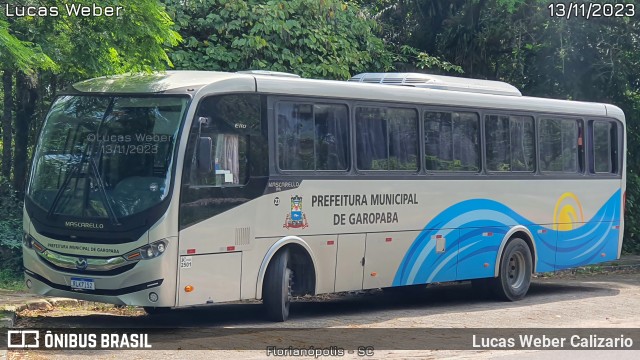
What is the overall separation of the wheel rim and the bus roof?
2530 millimetres

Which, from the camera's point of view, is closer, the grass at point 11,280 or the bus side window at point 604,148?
the grass at point 11,280

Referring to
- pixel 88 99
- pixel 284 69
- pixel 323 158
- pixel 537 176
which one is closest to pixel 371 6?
pixel 284 69

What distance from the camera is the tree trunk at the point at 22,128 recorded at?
792 inches

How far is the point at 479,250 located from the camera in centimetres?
1633

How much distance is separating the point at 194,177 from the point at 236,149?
842 mm

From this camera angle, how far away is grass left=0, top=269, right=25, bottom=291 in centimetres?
1599

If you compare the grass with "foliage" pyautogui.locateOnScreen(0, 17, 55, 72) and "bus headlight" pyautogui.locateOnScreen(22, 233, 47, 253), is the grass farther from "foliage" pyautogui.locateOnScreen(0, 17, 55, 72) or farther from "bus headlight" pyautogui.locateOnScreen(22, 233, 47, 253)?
"foliage" pyautogui.locateOnScreen(0, 17, 55, 72)

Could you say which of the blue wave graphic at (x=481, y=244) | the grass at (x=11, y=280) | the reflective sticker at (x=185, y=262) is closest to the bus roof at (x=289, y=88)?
the blue wave graphic at (x=481, y=244)

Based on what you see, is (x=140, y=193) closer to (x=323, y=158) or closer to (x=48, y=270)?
(x=48, y=270)

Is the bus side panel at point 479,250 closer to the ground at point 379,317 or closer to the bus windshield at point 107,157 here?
the ground at point 379,317

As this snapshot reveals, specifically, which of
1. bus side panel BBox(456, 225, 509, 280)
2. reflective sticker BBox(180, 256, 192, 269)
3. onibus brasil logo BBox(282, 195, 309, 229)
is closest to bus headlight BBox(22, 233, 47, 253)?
reflective sticker BBox(180, 256, 192, 269)

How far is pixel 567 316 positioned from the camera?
14.9 meters

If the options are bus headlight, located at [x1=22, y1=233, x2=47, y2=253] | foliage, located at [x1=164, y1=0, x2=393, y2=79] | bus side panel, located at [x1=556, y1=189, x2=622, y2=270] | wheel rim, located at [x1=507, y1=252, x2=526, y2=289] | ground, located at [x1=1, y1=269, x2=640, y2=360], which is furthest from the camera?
foliage, located at [x1=164, y1=0, x2=393, y2=79]

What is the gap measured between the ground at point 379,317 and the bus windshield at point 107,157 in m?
1.62
